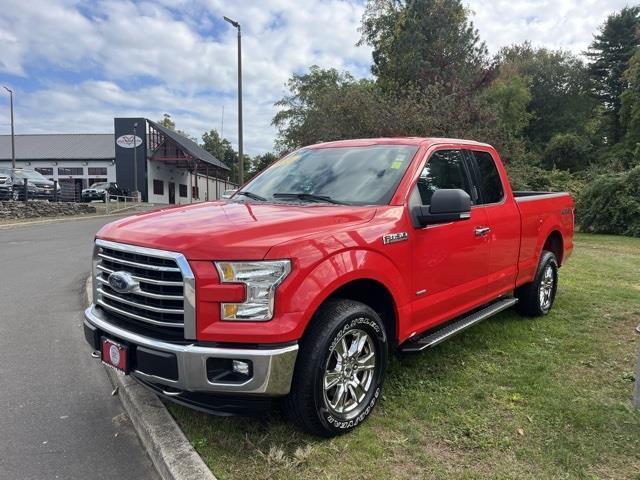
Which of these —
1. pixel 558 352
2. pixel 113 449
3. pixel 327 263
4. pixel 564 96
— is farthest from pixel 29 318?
pixel 564 96

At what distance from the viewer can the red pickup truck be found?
8.89 ft

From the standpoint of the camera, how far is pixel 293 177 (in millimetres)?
4355

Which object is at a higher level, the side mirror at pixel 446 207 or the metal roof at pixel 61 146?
the metal roof at pixel 61 146

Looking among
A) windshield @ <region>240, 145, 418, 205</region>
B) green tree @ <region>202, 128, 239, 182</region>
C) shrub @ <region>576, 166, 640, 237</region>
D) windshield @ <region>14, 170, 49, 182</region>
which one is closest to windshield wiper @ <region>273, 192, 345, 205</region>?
windshield @ <region>240, 145, 418, 205</region>

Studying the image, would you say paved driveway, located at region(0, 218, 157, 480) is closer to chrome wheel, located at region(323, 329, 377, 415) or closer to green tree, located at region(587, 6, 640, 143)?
chrome wheel, located at region(323, 329, 377, 415)

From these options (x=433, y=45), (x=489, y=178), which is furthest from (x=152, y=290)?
(x=433, y=45)

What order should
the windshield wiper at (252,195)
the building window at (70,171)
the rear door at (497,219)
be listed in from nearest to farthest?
the windshield wiper at (252,195) → the rear door at (497,219) → the building window at (70,171)

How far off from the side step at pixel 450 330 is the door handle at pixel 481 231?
72cm

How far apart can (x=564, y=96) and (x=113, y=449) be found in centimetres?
5529

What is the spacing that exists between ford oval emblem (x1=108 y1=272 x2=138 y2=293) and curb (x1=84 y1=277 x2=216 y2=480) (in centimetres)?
93

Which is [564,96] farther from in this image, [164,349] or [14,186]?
[164,349]

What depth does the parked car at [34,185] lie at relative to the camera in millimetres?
23781

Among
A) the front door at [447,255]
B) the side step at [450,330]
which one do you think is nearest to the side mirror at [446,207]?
the front door at [447,255]

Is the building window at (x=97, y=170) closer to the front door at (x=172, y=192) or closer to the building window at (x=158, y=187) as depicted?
the building window at (x=158, y=187)
